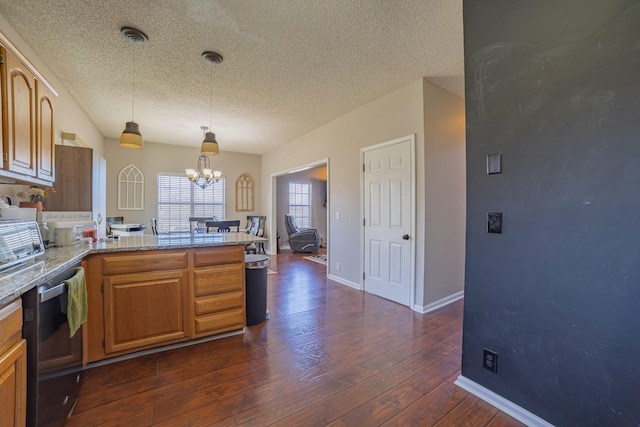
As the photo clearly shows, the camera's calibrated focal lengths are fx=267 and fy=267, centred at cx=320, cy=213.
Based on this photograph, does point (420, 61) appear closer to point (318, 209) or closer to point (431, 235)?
point (431, 235)

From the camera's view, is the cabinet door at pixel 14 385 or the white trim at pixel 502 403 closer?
the cabinet door at pixel 14 385

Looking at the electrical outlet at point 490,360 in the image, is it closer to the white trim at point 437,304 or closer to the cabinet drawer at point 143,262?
the white trim at point 437,304

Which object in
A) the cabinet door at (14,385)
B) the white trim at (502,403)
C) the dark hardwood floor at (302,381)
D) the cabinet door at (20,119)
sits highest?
the cabinet door at (20,119)

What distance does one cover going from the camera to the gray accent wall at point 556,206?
1241mm

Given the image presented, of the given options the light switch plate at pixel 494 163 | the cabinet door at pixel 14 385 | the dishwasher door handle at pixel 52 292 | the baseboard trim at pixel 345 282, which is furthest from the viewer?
the baseboard trim at pixel 345 282

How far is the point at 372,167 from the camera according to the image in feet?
12.6

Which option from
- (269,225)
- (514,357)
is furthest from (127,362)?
(269,225)

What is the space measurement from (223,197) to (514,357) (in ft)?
22.6

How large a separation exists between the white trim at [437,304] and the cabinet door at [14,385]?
10.4ft

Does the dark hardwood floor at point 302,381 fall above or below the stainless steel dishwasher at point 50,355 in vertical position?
below

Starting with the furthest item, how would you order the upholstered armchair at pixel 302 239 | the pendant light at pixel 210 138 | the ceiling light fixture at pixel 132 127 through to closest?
1. the upholstered armchair at pixel 302 239
2. the pendant light at pixel 210 138
3. the ceiling light fixture at pixel 132 127

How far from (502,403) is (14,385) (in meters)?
2.40

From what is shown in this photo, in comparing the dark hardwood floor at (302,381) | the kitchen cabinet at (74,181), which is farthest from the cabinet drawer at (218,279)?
the kitchen cabinet at (74,181)

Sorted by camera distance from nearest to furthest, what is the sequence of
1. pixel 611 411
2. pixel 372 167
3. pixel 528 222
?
pixel 611 411 → pixel 528 222 → pixel 372 167
